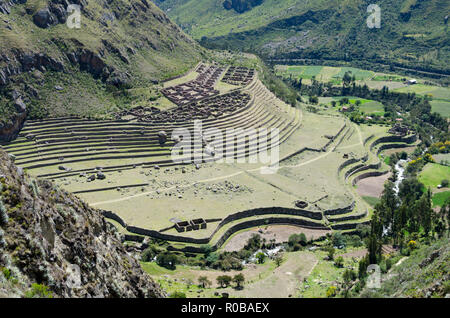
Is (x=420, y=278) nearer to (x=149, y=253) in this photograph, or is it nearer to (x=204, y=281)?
(x=204, y=281)

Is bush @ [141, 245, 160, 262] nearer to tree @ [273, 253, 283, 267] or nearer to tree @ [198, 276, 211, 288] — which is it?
tree @ [198, 276, 211, 288]

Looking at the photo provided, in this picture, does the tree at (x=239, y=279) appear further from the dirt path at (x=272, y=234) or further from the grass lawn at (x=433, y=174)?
the grass lawn at (x=433, y=174)

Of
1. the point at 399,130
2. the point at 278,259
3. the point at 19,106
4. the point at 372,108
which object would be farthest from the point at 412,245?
the point at 372,108

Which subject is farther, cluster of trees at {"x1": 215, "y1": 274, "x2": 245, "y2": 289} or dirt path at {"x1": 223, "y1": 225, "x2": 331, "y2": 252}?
dirt path at {"x1": 223, "y1": 225, "x2": 331, "y2": 252}

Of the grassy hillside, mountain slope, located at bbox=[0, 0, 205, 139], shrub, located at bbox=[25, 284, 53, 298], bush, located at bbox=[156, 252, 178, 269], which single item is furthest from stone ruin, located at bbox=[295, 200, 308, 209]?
the grassy hillside

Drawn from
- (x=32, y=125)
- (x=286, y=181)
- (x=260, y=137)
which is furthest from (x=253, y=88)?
(x=32, y=125)
